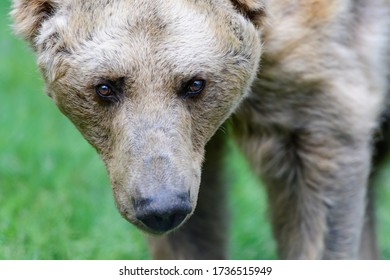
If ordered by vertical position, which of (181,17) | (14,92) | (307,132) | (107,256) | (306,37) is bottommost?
(14,92)

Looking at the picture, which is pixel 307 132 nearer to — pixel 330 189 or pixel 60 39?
pixel 330 189

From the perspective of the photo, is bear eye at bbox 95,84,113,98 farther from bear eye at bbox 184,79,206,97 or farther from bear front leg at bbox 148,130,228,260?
bear front leg at bbox 148,130,228,260

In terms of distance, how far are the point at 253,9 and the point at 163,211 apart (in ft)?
3.80

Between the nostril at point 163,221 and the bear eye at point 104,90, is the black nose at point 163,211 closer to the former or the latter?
the nostril at point 163,221

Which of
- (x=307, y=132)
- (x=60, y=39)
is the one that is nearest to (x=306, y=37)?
(x=307, y=132)

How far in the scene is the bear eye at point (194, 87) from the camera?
4715 mm

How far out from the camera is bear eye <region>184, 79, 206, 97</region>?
4.71 m

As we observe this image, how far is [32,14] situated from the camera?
16.3 ft

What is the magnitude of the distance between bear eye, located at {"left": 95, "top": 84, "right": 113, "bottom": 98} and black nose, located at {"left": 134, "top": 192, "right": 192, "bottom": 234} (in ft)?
1.67

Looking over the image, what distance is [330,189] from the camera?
18.6 ft

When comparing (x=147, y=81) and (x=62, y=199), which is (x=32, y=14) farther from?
(x=62, y=199)

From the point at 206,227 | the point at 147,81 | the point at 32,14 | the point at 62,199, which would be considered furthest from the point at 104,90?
the point at 62,199

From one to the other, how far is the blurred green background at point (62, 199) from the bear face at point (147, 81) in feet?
3.49

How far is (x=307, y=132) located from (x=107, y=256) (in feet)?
5.45
